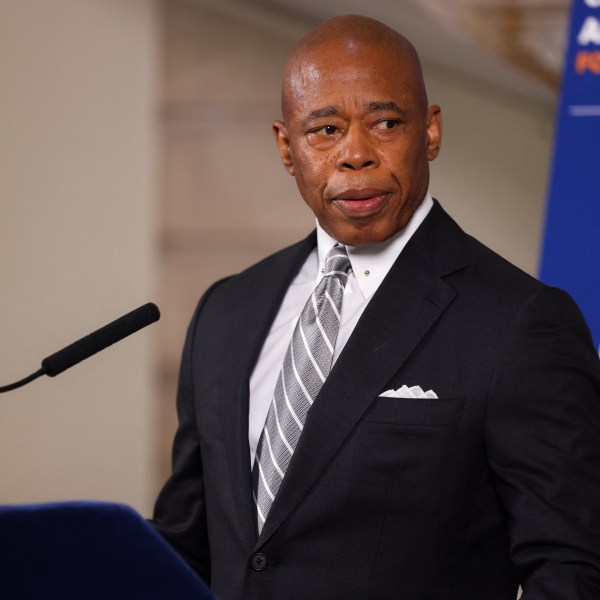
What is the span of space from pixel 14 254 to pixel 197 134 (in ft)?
2.42

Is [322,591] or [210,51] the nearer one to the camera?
[322,591]

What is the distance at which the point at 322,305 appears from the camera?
144 cm

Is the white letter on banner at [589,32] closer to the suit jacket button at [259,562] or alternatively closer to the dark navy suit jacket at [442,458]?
the dark navy suit jacket at [442,458]

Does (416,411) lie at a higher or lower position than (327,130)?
lower

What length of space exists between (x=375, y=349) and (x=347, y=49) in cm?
36

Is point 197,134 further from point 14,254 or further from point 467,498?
point 467,498

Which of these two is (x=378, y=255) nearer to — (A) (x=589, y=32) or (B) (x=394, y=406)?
(B) (x=394, y=406)

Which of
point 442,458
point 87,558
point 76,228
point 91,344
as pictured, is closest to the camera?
point 87,558

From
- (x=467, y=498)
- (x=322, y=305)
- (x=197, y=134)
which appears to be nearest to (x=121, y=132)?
(x=197, y=134)

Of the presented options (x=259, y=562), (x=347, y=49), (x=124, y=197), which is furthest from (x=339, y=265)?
(x=124, y=197)

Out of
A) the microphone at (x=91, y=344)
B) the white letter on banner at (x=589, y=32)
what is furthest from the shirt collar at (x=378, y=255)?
the white letter on banner at (x=589, y=32)

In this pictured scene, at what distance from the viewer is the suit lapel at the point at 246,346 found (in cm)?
139

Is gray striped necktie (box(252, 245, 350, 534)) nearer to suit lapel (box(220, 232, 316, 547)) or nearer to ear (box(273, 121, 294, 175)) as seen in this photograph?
suit lapel (box(220, 232, 316, 547))

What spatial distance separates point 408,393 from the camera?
132 centimetres
